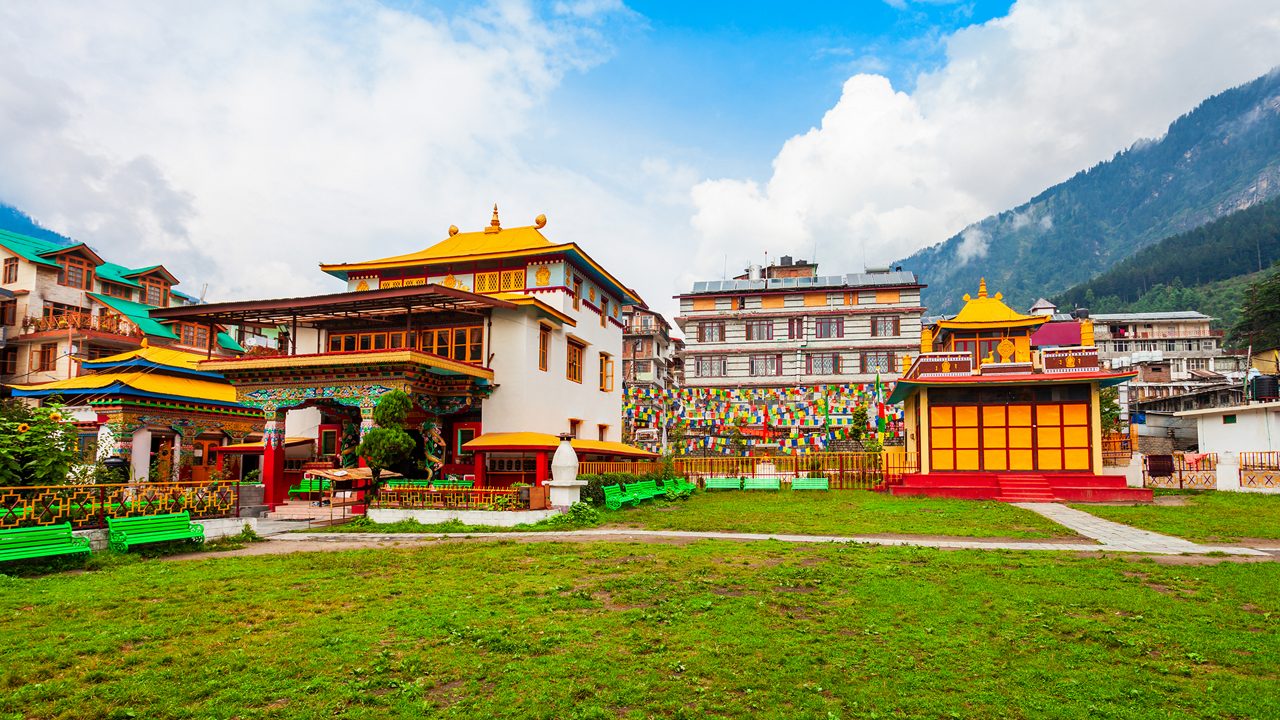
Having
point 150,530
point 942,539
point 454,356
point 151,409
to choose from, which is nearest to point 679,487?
point 454,356

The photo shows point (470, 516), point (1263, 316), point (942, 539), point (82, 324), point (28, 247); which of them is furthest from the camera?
point (1263, 316)

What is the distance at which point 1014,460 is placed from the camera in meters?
27.3

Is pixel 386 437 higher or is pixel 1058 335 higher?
pixel 1058 335

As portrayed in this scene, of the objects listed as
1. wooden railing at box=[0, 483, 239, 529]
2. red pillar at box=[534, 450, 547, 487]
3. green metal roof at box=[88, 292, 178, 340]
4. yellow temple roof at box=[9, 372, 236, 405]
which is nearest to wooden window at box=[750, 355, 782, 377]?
red pillar at box=[534, 450, 547, 487]

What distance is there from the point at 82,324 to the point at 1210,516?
4537 centimetres

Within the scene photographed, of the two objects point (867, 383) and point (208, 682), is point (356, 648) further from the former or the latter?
point (867, 383)

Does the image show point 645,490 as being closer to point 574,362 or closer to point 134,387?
point 574,362

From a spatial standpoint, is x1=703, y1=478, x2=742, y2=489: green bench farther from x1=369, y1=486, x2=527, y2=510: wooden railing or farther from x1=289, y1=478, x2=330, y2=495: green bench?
x1=289, y1=478, x2=330, y2=495: green bench

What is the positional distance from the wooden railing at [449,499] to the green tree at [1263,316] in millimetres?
66895

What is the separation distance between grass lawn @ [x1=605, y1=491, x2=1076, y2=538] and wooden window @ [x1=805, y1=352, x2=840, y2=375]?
3108 cm

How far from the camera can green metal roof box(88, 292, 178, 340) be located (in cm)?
3841

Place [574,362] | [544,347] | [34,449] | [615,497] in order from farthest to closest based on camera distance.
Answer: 1. [574,362]
2. [544,347]
3. [615,497]
4. [34,449]

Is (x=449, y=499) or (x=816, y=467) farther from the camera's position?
(x=816, y=467)

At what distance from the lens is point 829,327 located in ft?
187
